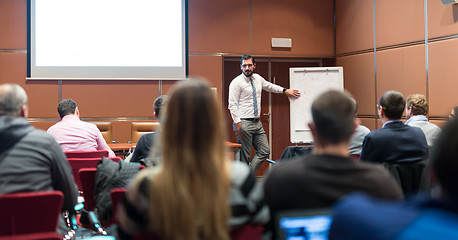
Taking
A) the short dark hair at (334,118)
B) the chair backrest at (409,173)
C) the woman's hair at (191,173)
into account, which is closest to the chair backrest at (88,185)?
the woman's hair at (191,173)

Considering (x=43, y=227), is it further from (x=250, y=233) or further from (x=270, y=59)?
(x=270, y=59)

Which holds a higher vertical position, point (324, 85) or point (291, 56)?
point (291, 56)

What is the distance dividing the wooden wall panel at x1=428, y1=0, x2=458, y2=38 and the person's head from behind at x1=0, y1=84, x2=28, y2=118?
487 centimetres

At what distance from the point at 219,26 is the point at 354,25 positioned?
227cm

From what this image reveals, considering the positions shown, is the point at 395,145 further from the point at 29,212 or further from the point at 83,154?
the point at 83,154

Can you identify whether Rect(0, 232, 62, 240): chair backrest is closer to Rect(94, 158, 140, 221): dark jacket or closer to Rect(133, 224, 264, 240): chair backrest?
Rect(94, 158, 140, 221): dark jacket

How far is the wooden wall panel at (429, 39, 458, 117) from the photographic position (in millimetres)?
4957

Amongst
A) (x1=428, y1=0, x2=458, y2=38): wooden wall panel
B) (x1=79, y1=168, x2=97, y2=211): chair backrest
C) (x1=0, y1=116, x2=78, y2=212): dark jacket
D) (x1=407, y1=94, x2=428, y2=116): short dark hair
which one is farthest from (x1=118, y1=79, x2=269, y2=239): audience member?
(x1=428, y1=0, x2=458, y2=38): wooden wall panel

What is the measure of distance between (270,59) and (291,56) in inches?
15.4

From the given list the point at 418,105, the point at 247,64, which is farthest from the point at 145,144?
the point at 247,64

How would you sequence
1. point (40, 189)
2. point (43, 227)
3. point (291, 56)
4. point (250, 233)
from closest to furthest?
point (250, 233) < point (43, 227) < point (40, 189) < point (291, 56)

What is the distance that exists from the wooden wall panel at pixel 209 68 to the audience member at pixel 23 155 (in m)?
4.75

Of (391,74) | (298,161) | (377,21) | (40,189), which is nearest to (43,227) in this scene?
(40,189)

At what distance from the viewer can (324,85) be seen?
619cm
